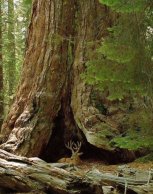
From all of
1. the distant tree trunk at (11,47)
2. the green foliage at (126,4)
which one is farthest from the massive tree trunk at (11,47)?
the green foliage at (126,4)

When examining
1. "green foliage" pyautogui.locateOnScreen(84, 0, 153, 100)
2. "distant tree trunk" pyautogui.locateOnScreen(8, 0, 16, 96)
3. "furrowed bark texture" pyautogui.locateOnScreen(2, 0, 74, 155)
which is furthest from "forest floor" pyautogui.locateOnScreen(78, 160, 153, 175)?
"distant tree trunk" pyautogui.locateOnScreen(8, 0, 16, 96)

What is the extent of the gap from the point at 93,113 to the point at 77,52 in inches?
54.8

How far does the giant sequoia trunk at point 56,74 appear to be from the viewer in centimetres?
726

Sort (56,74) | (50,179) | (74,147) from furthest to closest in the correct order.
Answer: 1. (56,74)
2. (74,147)
3. (50,179)

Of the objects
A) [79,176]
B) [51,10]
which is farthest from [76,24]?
[79,176]

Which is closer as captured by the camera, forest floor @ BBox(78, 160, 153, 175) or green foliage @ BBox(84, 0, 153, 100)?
green foliage @ BBox(84, 0, 153, 100)

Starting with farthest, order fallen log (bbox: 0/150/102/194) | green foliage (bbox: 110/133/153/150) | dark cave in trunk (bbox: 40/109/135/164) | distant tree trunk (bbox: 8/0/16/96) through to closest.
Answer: distant tree trunk (bbox: 8/0/16/96), dark cave in trunk (bbox: 40/109/135/164), green foliage (bbox: 110/133/153/150), fallen log (bbox: 0/150/102/194)

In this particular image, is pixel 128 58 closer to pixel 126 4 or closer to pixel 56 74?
pixel 126 4

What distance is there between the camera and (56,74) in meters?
7.51

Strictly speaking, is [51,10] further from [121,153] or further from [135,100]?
[121,153]

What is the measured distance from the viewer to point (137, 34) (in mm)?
5758

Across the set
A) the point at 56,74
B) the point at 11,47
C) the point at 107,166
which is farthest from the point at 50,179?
the point at 11,47

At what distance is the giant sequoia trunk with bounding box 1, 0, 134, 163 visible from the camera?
7258mm

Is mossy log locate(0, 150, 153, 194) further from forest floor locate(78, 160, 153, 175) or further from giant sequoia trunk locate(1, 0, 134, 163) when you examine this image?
giant sequoia trunk locate(1, 0, 134, 163)
